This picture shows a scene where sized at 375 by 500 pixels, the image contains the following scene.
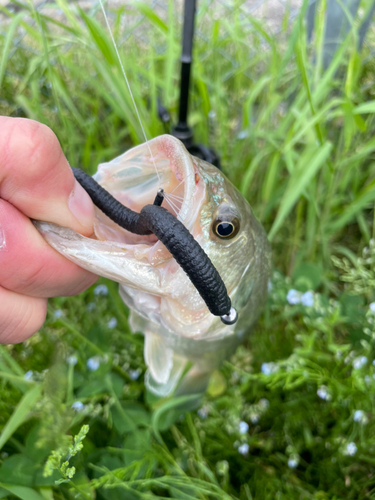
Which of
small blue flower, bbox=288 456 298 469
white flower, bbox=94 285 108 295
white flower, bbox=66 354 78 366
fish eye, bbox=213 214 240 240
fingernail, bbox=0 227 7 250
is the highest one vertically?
fingernail, bbox=0 227 7 250

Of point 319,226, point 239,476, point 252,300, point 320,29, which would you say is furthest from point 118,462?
point 320,29

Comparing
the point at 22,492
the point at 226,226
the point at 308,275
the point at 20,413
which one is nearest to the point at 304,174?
the point at 308,275

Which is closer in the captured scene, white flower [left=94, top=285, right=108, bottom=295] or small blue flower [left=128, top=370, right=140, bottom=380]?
small blue flower [left=128, top=370, right=140, bottom=380]

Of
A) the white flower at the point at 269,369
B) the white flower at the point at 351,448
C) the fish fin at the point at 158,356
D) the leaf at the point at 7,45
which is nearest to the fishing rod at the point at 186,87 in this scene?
the leaf at the point at 7,45

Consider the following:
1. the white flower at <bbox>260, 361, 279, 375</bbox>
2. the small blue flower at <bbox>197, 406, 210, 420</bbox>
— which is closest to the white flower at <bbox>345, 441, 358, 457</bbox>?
the white flower at <bbox>260, 361, 279, 375</bbox>

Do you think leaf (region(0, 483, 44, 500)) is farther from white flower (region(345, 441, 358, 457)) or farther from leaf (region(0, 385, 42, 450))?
white flower (region(345, 441, 358, 457))

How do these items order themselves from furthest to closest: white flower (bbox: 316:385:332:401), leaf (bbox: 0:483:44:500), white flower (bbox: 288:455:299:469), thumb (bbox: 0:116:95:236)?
white flower (bbox: 288:455:299:469) < white flower (bbox: 316:385:332:401) < leaf (bbox: 0:483:44:500) < thumb (bbox: 0:116:95:236)

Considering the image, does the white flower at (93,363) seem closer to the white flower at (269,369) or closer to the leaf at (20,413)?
the leaf at (20,413)

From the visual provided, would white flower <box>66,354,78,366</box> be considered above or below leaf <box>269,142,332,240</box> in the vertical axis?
below
